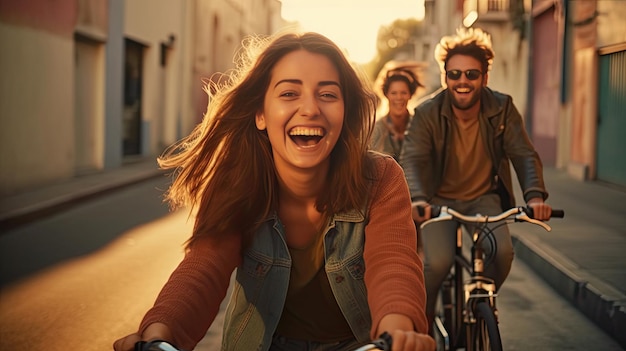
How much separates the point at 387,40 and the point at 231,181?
3195 inches

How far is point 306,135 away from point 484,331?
184 centimetres

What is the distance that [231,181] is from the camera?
276 cm

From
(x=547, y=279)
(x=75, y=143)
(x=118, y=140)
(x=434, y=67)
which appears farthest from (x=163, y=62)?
(x=434, y=67)

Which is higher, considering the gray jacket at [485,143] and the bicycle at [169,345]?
the gray jacket at [485,143]

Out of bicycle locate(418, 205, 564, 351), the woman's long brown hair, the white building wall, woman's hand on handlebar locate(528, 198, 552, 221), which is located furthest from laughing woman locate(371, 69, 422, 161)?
the white building wall

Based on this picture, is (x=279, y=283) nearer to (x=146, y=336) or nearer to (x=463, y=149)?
(x=146, y=336)

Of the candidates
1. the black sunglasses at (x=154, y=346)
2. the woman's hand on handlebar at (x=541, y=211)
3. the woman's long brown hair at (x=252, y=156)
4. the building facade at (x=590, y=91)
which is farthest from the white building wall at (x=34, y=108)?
the black sunglasses at (x=154, y=346)

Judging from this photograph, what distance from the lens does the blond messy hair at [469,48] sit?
15.5 feet

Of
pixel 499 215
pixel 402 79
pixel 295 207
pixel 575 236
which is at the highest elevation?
pixel 402 79

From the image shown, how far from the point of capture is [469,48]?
15.5 feet

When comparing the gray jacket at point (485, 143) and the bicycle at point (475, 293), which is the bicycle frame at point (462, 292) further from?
the gray jacket at point (485, 143)

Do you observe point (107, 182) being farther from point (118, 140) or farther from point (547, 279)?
point (547, 279)

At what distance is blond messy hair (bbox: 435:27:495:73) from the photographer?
4.71 metres

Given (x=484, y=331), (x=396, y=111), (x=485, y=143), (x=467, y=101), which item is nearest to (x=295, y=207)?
(x=484, y=331)
